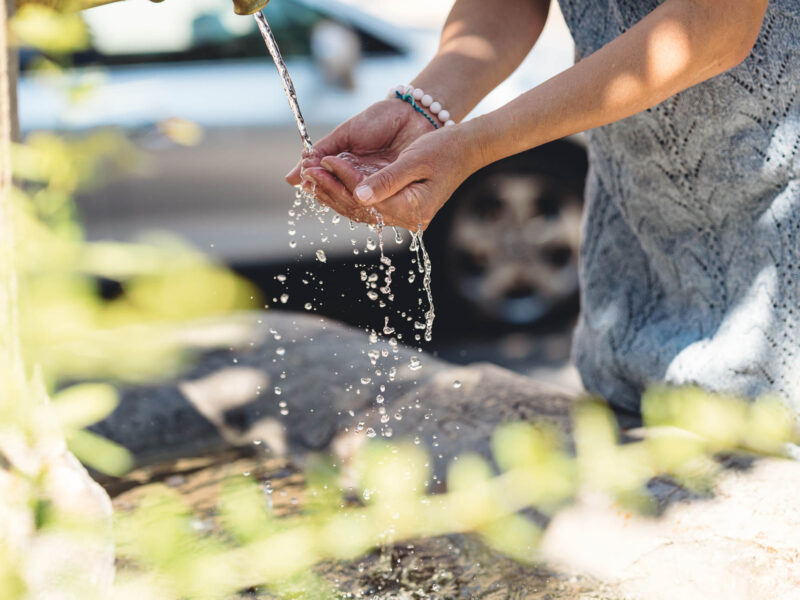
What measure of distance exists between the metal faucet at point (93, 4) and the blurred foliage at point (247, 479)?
0.10 feet

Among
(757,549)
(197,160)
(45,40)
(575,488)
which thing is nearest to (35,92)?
(197,160)

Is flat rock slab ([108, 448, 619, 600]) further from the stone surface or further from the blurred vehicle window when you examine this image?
the blurred vehicle window

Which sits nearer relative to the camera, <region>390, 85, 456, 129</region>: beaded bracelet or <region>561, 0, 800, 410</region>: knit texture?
<region>561, 0, 800, 410</region>: knit texture

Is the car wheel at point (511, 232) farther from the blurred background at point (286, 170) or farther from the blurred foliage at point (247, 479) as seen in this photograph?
the blurred foliage at point (247, 479)

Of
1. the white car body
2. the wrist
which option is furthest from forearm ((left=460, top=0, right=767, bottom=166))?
the white car body

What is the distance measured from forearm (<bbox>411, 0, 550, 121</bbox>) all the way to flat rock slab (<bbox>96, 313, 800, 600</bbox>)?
29.1 inches

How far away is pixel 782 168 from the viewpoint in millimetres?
1908

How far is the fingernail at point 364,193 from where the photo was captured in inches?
63.3

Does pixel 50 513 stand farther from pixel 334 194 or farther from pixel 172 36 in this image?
pixel 172 36

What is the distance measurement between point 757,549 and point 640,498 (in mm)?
257

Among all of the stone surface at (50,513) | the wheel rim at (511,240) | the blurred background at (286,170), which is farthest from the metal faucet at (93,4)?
the wheel rim at (511,240)

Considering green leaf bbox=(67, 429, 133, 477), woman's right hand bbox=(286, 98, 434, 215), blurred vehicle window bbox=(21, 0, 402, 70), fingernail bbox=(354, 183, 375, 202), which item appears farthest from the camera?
blurred vehicle window bbox=(21, 0, 402, 70)

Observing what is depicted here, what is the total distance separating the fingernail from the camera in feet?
5.27

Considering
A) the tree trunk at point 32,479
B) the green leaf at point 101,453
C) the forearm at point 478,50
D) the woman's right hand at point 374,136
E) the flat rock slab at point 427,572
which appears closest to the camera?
the tree trunk at point 32,479
